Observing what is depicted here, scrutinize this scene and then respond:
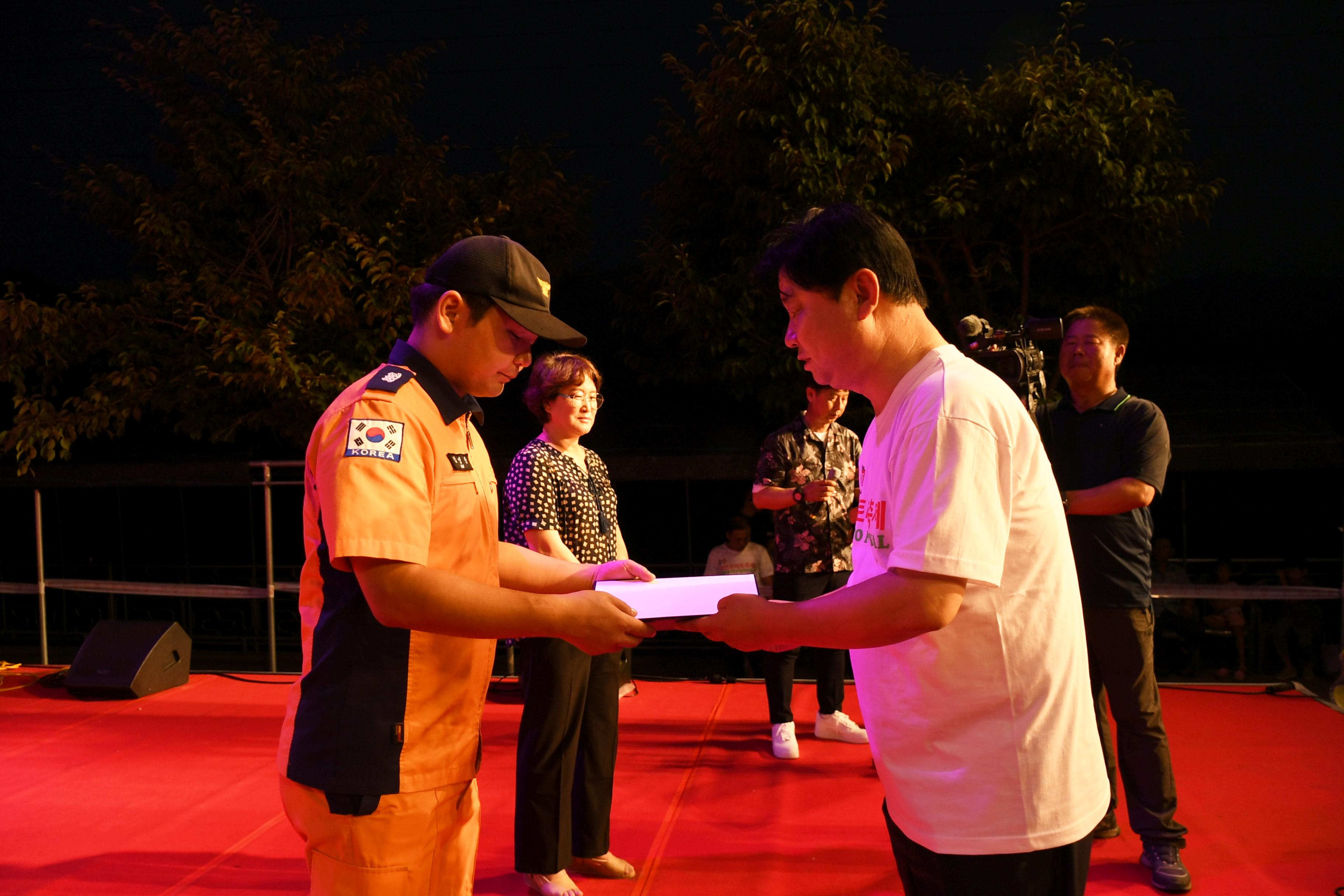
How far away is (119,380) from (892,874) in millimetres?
9237

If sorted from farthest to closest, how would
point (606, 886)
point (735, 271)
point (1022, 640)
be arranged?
1. point (735, 271)
2. point (606, 886)
3. point (1022, 640)

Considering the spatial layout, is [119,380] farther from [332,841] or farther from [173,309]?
[332,841]

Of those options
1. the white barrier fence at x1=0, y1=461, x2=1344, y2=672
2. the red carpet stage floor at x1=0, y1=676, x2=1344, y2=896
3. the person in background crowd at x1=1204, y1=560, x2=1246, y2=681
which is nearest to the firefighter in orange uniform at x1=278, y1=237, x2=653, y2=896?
the red carpet stage floor at x1=0, y1=676, x2=1344, y2=896

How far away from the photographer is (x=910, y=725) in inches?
52.5

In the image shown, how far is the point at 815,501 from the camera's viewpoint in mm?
4508

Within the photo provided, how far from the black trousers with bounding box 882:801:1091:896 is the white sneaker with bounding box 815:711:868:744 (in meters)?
3.42

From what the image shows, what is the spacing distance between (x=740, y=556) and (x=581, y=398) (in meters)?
4.33

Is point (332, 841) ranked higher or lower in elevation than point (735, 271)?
lower

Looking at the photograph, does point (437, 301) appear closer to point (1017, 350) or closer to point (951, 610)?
point (951, 610)

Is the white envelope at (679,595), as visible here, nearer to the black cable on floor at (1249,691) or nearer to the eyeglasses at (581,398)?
the eyeglasses at (581,398)

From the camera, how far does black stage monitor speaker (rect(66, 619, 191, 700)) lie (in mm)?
5836

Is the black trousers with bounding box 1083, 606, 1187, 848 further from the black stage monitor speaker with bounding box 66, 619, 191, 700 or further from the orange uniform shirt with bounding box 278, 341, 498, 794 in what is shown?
the black stage monitor speaker with bounding box 66, 619, 191, 700

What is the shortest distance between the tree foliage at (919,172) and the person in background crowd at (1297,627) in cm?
349

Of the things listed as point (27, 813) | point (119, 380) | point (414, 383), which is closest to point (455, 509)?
point (414, 383)
